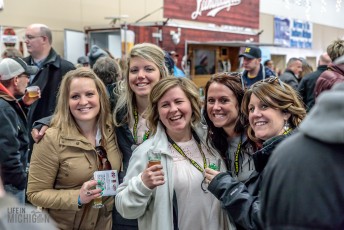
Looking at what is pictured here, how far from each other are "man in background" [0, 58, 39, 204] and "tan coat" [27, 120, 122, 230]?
0.84 metres

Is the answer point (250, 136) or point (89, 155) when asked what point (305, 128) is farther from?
point (89, 155)

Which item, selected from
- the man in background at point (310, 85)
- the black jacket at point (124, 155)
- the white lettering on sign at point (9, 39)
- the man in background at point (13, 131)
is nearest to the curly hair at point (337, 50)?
the man in background at point (310, 85)

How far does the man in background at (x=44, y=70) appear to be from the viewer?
4.25m

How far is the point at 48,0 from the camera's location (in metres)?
9.17

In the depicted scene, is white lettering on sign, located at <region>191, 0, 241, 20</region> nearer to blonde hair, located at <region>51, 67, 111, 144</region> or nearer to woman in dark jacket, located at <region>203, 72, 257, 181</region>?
blonde hair, located at <region>51, 67, 111, 144</region>

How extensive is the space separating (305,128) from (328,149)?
0.24ft

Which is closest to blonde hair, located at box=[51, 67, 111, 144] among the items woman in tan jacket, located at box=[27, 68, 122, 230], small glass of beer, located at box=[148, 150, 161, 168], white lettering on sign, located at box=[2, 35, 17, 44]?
woman in tan jacket, located at box=[27, 68, 122, 230]

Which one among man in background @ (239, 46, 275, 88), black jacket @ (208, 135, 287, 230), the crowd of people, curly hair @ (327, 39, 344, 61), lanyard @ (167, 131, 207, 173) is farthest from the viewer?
man in background @ (239, 46, 275, 88)

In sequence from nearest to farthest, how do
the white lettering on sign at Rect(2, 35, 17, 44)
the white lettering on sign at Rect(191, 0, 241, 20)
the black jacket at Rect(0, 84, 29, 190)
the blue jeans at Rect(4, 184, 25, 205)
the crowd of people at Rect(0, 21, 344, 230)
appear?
the crowd of people at Rect(0, 21, 344, 230) → the black jacket at Rect(0, 84, 29, 190) → the blue jeans at Rect(4, 184, 25, 205) → the white lettering on sign at Rect(2, 35, 17, 44) → the white lettering on sign at Rect(191, 0, 241, 20)

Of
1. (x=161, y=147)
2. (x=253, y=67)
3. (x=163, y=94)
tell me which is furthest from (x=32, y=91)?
(x=253, y=67)

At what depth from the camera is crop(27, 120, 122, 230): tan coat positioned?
92.7 inches

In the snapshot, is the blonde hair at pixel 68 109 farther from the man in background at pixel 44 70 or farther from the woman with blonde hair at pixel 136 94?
the man in background at pixel 44 70

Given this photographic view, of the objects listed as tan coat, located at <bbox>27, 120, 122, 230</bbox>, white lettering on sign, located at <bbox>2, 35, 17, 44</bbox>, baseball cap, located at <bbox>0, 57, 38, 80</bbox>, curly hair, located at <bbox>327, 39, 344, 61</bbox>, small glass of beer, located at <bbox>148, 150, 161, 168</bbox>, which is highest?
white lettering on sign, located at <bbox>2, 35, 17, 44</bbox>

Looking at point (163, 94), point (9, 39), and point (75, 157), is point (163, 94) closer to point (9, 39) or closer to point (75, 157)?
point (75, 157)
